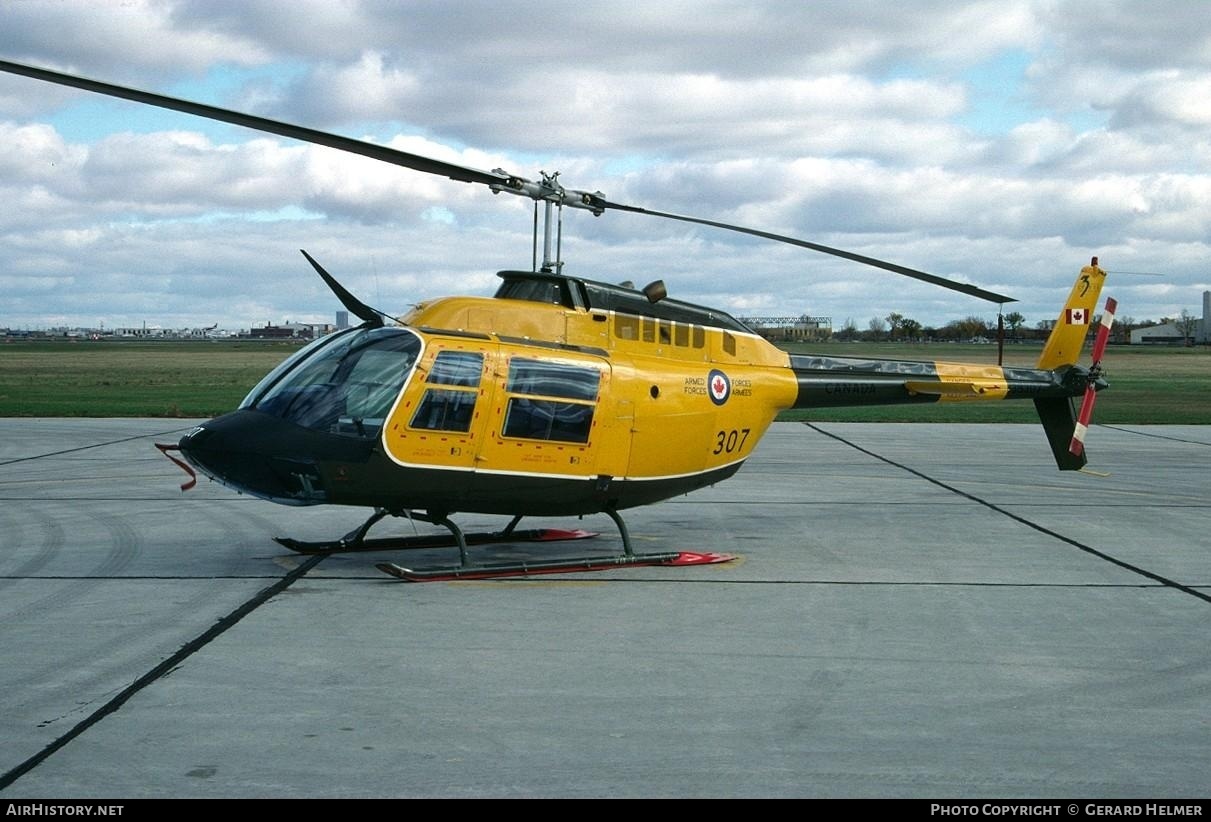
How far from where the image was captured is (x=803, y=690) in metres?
6.85

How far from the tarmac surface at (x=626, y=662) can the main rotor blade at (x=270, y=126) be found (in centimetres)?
346

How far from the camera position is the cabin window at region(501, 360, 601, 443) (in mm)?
10070

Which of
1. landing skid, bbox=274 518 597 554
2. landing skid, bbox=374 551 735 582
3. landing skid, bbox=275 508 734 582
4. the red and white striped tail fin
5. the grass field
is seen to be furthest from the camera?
the grass field

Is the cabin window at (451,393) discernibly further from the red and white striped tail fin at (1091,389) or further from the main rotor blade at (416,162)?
the red and white striped tail fin at (1091,389)

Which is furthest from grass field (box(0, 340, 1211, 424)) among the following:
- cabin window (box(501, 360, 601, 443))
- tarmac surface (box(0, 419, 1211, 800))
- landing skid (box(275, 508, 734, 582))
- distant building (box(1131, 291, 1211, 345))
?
distant building (box(1131, 291, 1211, 345))

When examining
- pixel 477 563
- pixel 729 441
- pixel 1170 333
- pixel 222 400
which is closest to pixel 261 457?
pixel 477 563

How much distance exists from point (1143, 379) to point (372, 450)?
5226cm

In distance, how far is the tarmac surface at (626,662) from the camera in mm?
5496

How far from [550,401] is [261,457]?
251 cm

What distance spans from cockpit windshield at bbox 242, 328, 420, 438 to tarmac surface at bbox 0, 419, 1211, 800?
55.8 inches

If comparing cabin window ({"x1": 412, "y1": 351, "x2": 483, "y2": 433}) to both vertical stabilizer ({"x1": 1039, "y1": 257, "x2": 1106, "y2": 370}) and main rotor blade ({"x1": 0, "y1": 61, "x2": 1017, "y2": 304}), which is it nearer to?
main rotor blade ({"x1": 0, "y1": 61, "x2": 1017, "y2": 304})

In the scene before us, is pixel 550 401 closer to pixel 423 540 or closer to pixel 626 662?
pixel 423 540

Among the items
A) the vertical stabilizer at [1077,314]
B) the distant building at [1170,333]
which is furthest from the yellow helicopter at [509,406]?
the distant building at [1170,333]
